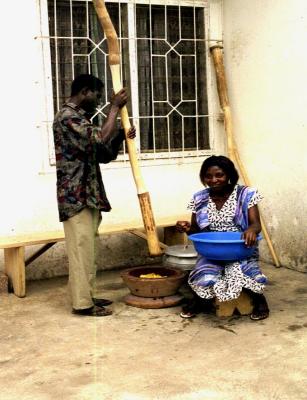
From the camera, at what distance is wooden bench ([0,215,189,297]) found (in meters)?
5.00

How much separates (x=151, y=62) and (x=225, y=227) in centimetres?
241

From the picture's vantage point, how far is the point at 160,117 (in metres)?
6.16

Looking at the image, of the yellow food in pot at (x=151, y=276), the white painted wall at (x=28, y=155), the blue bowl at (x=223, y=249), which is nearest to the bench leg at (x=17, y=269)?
the white painted wall at (x=28, y=155)

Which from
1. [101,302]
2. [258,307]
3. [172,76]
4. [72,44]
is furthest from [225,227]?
[72,44]

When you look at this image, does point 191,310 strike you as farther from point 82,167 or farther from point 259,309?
point 82,167

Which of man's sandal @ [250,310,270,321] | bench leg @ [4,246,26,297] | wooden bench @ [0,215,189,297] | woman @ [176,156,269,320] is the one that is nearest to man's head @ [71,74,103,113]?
woman @ [176,156,269,320]

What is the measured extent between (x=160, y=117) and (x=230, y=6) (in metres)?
1.44

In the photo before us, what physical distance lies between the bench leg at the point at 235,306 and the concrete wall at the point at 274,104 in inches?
55.8

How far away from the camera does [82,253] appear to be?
14.2ft

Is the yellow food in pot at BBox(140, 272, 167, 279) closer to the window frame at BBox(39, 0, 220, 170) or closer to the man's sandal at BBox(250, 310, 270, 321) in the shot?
the man's sandal at BBox(250, 310, 270, 321)

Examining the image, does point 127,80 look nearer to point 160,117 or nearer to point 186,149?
point 160,117

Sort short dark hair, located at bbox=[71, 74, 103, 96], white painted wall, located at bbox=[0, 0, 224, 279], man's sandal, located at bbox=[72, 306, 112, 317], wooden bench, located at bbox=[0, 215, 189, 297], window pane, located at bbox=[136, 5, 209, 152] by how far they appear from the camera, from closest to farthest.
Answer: short dark hair, located at bbox=[71, 74, 103, 96], man's sandal, located at bbox=[72, 306, 112, 317], wooden bench, located at bbox=[0, 215, 189, 297], white painted wall, located at bbox=[0, 0, 224, 279], window pane, located at bbox=[136, 5, 209, 152]

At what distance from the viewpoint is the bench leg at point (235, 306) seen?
4.31 meters

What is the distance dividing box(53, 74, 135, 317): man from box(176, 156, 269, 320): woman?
0.72 meters
